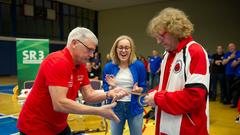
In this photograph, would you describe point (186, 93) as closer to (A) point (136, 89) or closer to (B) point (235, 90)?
(A) point (136, 89)

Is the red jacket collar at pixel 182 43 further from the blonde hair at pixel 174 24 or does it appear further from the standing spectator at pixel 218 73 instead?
the standing spectator at pixel 218 73

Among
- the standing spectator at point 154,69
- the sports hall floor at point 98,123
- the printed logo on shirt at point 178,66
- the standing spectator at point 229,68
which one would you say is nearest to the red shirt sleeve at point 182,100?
the printed logo on shirt at point 178,66

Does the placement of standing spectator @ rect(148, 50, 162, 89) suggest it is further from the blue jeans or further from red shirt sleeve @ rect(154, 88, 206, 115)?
red shirt sleeve @ rect(154, 88, 206, 115)

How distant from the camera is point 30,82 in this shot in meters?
5.13

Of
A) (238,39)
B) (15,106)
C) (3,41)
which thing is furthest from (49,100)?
(3,41)

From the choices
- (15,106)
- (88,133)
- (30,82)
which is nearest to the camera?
(88,133)

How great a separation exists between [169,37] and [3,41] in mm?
14609

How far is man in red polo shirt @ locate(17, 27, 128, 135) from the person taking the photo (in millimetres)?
1632

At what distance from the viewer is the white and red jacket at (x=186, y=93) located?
1.60 meters

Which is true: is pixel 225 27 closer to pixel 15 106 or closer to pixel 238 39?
pixel 238 39

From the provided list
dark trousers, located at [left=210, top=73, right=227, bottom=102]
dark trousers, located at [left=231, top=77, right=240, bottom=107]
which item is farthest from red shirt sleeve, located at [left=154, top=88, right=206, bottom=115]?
dark trousers, located at [left=210, top=73, right=227, bottom=102]

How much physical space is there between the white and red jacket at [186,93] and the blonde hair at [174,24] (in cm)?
6

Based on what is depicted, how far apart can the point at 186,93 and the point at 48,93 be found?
0.95 meters

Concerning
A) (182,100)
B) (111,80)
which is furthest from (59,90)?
(111,80)
